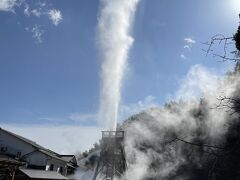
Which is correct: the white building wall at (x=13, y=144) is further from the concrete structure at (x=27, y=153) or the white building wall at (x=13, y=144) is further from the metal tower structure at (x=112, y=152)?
the metal tower structure at (x=112, y=152)

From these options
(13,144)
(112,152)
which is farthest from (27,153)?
(112,152)

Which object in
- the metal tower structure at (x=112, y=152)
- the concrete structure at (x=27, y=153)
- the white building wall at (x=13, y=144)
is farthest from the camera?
the metal tower structure at (x=112, y=152)

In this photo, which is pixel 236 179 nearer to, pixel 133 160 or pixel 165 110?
pixel 133 160

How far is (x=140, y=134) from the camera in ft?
210

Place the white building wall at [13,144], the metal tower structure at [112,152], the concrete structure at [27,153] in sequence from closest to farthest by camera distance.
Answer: the concrete structure at [27,153]
the white building wall at [13,144]
the metal tower structure at [112,152]

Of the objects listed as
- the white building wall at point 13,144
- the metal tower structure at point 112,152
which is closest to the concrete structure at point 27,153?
the white building wall at point 13,144

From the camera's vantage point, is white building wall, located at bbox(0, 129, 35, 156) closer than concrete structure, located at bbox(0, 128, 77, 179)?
No

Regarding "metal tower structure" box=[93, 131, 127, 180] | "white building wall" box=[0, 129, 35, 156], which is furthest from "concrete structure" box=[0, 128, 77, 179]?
"metal tower structure" box=[93, 131, 127, 180]

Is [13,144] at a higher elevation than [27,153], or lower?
higher

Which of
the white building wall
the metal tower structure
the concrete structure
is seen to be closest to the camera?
the concrete structure

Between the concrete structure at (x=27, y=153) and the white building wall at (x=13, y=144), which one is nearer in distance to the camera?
the concrete structure at (x=27, y=153)

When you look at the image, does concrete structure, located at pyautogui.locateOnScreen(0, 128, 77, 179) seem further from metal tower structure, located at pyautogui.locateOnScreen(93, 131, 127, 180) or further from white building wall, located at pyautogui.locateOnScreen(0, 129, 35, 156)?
metal tower structure, located at pyautogui.locateOnScreen(93, 131, 127, 180)

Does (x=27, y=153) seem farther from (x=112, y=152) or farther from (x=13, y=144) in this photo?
(x=112, y=152)

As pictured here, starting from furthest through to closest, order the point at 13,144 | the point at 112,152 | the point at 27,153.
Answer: the point at 112,152
the point at 13,144
the point at 27,153
